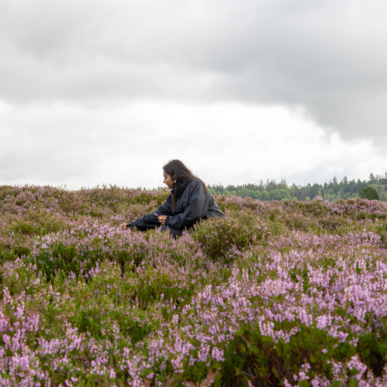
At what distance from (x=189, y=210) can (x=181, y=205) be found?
1.21ft

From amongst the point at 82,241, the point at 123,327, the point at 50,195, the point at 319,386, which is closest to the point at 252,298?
the point at 319,386

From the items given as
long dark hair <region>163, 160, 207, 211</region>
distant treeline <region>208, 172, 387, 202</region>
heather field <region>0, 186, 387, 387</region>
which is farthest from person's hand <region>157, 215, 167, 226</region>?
distant treeline <region>208, 172, 387, 202</region>

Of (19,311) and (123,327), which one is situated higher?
(19,311)

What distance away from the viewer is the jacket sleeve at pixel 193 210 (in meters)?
6.61

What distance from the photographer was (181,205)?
6.96 m

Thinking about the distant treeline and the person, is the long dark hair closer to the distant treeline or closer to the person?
the person

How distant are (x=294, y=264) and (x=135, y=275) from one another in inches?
75.6

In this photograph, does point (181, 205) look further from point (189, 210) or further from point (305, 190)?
point (305, 190)

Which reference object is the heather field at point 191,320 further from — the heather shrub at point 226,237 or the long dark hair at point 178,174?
the long dark hair at point 178,174

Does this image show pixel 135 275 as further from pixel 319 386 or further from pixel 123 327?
pixel 319 386

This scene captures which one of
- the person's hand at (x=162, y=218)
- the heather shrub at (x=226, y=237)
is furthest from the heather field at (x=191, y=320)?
the person's hand at (x=162, y=218)

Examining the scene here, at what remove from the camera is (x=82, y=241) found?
4.98 meters

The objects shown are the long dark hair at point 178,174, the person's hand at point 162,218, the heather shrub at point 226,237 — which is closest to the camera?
the heather shrub at point 226,237

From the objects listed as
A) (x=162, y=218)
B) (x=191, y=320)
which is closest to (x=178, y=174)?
(x=162, y=218)
